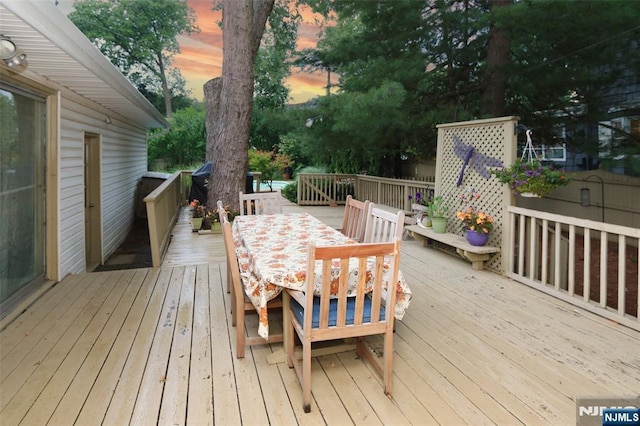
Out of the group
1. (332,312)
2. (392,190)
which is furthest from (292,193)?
(332,312)

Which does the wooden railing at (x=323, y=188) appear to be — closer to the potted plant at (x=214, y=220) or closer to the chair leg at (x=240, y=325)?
the potted plant at (x=214, y=220)

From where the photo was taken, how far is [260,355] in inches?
101

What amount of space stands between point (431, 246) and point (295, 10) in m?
12.1

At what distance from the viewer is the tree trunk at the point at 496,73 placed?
6199 millimetres

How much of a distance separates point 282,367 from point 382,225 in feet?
4.23

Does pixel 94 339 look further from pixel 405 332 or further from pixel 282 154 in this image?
pixel 282 154

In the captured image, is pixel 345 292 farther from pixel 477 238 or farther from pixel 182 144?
pixel 182 144

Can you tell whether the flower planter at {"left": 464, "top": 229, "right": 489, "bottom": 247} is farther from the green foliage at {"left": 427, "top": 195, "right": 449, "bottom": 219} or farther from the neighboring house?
the neighboring house

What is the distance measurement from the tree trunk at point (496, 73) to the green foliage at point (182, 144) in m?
14.1

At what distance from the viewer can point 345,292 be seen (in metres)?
1.96

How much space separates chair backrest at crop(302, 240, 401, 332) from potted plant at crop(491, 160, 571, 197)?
274cm

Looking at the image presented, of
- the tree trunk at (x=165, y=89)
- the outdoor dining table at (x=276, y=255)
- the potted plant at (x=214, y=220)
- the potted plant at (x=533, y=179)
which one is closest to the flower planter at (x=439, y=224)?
the potted plant at (x=533, y=179)

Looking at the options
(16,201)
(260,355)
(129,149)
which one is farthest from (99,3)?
(260,355)

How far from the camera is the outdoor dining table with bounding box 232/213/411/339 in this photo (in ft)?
7.31
